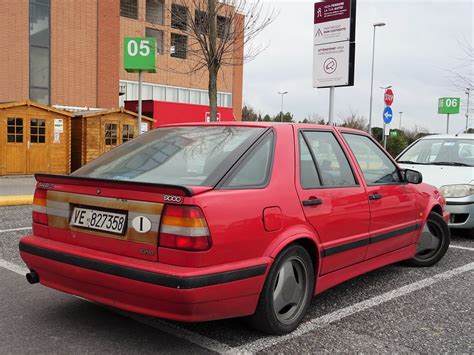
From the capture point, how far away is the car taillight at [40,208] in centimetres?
358

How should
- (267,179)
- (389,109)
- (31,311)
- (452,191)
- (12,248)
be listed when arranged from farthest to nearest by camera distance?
(389,109) < (452,191) < (12,248) < (31,311) < (267,179)

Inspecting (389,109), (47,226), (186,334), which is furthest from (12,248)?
(389,109)

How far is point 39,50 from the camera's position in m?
22.8

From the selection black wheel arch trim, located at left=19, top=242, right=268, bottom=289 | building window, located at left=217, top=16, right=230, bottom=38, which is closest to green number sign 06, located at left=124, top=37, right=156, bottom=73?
building window, located at left=217, top=16, right=230, bottom=38

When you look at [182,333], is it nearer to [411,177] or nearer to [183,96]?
[411,177]

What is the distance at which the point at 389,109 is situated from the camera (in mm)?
15500

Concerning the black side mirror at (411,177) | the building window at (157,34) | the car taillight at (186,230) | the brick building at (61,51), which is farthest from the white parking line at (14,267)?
the building window at (157,34)

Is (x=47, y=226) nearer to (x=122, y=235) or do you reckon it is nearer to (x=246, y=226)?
(x=122, y=235)

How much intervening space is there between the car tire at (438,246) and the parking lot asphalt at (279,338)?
623 millimetres

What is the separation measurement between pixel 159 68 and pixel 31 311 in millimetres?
30027

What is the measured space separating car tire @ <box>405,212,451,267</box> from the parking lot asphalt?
623 millimetres

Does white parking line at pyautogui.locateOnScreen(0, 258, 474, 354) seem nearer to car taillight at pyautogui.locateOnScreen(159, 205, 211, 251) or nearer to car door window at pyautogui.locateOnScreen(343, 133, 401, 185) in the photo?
car taillight at pyautogui.locateOnScreen(159, 205, 211, 251)

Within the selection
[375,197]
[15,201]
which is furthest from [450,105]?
[375,197]

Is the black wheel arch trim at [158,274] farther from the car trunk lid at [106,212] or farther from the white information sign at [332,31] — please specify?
the white information sign at [332,31]
